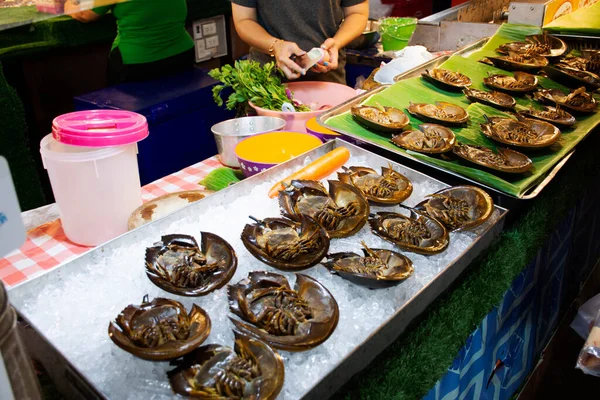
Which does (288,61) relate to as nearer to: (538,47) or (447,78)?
(447,78)

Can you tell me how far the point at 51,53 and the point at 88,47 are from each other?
1.35 ft

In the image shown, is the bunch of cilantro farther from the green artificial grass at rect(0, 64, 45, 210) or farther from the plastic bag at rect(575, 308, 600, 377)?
the green artificial grass at rect(0, 64, 45, 210)

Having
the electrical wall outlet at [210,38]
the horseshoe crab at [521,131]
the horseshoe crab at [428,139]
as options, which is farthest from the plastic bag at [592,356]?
the electrical wall outlet at [210,38]

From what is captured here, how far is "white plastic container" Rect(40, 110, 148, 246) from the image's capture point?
4.99 feet

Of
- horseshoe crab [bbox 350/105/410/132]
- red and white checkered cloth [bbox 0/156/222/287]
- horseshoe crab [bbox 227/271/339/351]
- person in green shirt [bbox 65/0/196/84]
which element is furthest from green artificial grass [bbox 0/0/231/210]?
horseshoe crab [bbox 227/271/339/351]

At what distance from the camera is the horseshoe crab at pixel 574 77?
255cm

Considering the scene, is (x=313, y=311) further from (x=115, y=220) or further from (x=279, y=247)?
(x=115, y=220)

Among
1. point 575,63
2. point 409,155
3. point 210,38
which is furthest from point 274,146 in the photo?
point 210,38


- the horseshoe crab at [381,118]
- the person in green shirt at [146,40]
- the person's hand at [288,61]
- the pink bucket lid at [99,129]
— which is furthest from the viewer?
the person in green shirt at [146,40]

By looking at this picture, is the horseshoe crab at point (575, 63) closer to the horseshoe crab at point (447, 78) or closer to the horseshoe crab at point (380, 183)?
the horseshoe crab at point (447, 78)

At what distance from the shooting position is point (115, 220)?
1670mm

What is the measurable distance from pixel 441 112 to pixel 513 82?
583mm

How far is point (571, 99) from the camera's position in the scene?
233 centimetres

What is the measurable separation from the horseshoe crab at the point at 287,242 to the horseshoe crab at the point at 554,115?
4.35ft
